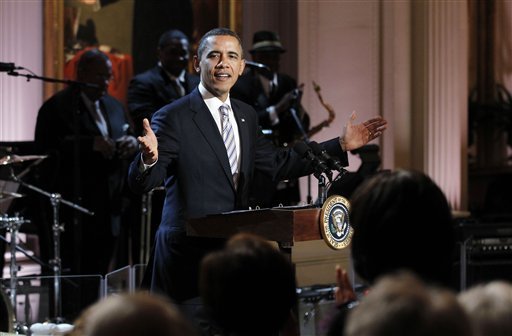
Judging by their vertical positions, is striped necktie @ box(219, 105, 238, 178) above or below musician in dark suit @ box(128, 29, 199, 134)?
below

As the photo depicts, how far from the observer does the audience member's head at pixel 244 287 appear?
97.8 inches

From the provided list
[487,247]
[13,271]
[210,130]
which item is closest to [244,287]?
[210,130]

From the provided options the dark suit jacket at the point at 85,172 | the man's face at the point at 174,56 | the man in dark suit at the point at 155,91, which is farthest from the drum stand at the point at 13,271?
the man's face at the point at 174,56

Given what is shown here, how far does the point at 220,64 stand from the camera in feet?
16.0

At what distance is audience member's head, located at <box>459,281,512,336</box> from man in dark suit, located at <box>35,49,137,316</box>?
5.82 m

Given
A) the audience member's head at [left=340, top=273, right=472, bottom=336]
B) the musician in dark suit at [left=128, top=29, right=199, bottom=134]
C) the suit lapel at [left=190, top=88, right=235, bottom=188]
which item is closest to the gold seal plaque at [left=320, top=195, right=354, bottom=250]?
the suit lapel at [left=190, top=88, right=235, bottom=188]

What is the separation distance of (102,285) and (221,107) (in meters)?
1.63

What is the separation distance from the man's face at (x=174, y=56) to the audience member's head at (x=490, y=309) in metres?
6.30

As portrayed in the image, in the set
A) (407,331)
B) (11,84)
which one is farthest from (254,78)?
(407,331)

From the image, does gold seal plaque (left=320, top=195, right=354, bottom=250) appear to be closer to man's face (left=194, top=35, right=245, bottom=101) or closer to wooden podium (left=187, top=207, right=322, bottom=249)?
wooden podium (left=187, top=207, right=322, bottom=249)

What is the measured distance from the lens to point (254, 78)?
863cm

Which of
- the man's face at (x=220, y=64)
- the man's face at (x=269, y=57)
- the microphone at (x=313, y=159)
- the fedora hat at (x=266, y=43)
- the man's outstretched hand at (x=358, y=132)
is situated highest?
the fedora hat at (x=266, y=43)

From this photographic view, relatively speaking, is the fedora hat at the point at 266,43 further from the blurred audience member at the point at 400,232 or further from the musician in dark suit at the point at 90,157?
the blurred audience member at the point at 400,232

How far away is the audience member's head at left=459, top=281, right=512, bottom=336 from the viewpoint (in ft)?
6.56
